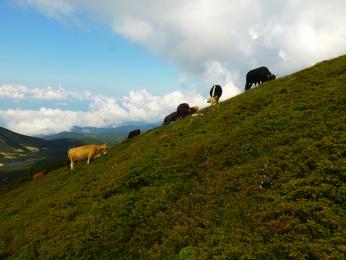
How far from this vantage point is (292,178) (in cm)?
1738

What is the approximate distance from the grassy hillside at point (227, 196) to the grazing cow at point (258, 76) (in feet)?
38.3

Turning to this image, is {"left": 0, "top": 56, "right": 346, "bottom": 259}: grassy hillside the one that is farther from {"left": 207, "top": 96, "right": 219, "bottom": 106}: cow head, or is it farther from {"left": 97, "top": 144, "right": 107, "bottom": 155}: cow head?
{"left": 207, "top": 96, "right": 219, "bottom": 106}: cow head

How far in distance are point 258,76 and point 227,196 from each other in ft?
88.8

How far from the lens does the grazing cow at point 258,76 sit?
42.1 meters

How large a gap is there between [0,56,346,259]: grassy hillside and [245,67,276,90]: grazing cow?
11.7 metres

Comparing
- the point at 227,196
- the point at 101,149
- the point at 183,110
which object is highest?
the point at 183,110

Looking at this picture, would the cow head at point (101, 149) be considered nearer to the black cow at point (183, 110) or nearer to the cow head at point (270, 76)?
the black cow at point (183, 110)

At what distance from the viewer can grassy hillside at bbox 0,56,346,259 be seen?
14633mm

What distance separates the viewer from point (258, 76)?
42.5 metres

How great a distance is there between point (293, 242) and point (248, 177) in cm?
557

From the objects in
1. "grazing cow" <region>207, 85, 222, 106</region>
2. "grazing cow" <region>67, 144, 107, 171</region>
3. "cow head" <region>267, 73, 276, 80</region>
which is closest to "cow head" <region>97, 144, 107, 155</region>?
"grazing cow" <region>67, 144, 107, 171</region>

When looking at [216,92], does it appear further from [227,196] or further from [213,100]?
[227,196]

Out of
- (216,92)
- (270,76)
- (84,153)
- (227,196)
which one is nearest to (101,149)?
(84,153)

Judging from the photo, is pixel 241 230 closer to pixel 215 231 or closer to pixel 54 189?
pixel 215 231
